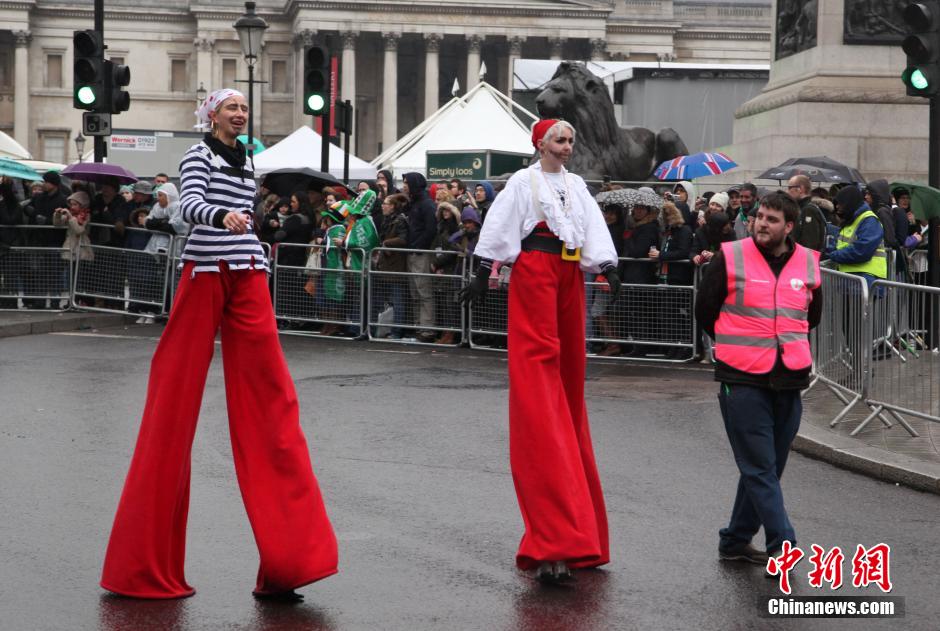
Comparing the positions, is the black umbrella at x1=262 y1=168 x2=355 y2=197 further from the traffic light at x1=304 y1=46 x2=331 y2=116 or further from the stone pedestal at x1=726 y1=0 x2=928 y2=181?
the stone pedestal at x1=726 y1=0 x2=928 y2=181

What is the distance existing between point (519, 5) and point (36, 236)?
253ft

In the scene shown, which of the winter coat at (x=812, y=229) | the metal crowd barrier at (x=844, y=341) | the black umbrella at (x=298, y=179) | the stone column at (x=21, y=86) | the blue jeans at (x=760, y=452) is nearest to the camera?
the blue jeans at (x=760, y=452)

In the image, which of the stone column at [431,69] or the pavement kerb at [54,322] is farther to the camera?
the stone column at [431,69]

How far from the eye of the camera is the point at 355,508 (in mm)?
7371

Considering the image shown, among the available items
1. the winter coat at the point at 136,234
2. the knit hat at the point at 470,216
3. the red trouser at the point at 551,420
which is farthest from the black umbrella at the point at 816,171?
the red trouser at the point at 551,420

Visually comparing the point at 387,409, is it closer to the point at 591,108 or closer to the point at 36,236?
the point at 591,108

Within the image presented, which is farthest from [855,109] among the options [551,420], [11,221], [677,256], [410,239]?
[551,420]

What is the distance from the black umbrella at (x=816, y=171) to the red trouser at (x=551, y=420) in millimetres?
10230

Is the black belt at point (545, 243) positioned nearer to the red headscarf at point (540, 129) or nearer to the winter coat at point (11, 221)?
the red headscarf at point (540, 129)

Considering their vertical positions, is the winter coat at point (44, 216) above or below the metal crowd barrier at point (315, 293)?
above

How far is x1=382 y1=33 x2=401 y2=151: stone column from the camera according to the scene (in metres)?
94.8

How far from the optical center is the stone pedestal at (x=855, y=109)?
64.8 feet

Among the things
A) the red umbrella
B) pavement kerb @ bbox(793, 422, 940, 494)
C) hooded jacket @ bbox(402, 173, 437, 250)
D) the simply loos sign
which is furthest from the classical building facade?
pavement kerb @ bbox(793, 422, 940, 494)

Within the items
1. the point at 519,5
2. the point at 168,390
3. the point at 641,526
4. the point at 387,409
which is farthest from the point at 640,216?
the point at 519,5
